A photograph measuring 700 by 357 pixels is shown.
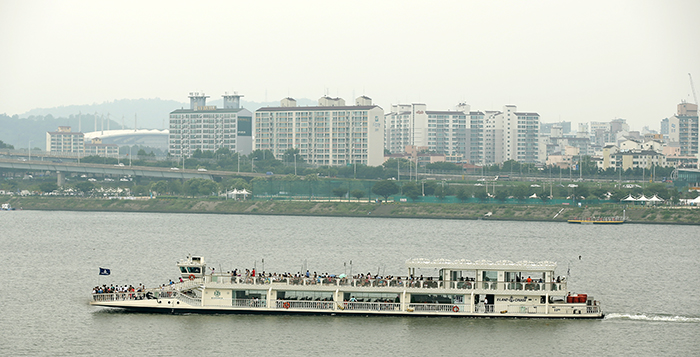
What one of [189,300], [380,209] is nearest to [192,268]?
[189,300]

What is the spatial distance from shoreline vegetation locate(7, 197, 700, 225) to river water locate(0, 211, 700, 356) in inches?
402

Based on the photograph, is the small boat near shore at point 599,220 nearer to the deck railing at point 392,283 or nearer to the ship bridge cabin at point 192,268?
the deck railing at point 392,283

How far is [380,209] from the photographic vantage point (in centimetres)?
17425

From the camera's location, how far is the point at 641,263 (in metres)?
Result: 90.7

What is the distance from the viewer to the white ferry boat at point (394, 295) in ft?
185

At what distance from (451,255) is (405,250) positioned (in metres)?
A: 7.91

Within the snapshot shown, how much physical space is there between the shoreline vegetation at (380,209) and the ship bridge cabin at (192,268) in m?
110

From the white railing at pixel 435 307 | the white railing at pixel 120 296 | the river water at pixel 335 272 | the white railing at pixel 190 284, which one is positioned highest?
the white railing at pixel 190 284

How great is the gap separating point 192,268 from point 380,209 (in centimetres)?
11674

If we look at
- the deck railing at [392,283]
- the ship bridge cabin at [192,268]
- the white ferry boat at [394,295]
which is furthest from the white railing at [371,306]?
the ship bridge cabin at [192,268]

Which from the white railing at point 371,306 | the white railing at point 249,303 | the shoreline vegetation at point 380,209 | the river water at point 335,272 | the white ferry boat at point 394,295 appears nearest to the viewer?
the river water at point 335,272

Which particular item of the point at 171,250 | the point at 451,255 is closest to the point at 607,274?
the point at 451,255

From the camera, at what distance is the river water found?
50656 millimetres

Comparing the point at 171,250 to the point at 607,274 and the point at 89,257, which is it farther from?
the point at 607,274
